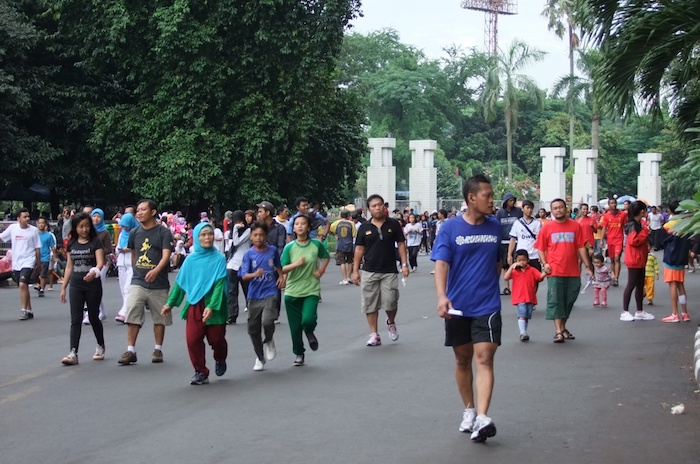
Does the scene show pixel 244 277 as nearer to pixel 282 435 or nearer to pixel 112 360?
pixel 112 360

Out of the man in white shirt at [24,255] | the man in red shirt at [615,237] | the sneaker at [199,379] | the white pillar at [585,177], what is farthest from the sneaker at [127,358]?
the white pillar at [585,177]

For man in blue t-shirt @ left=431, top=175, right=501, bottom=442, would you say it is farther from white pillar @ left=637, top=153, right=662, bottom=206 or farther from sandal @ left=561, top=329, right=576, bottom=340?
white pillar @ left=637, top=153, right=662, bottom=206

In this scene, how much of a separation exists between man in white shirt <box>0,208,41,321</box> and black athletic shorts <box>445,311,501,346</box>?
34.7 feet

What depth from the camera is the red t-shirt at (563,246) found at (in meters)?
12.9

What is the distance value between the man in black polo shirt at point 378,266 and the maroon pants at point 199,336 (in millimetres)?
2875

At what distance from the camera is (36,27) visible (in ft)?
116

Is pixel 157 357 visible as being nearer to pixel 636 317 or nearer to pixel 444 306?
pixel 444 306

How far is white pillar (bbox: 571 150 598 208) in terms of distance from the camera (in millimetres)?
55250

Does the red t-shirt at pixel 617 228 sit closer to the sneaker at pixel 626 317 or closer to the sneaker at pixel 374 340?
the sneaker at pixel 626 317

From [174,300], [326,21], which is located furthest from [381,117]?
[174,300]

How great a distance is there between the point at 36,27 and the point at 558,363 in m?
28.8

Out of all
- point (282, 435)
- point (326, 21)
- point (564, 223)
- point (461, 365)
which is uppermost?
point (326, 21)

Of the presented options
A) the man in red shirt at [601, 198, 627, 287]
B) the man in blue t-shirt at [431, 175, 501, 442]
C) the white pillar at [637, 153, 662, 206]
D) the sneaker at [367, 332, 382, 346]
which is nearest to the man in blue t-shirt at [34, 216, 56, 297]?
the sneaker at [367, 332, 382, 346]

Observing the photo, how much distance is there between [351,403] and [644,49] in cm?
715
